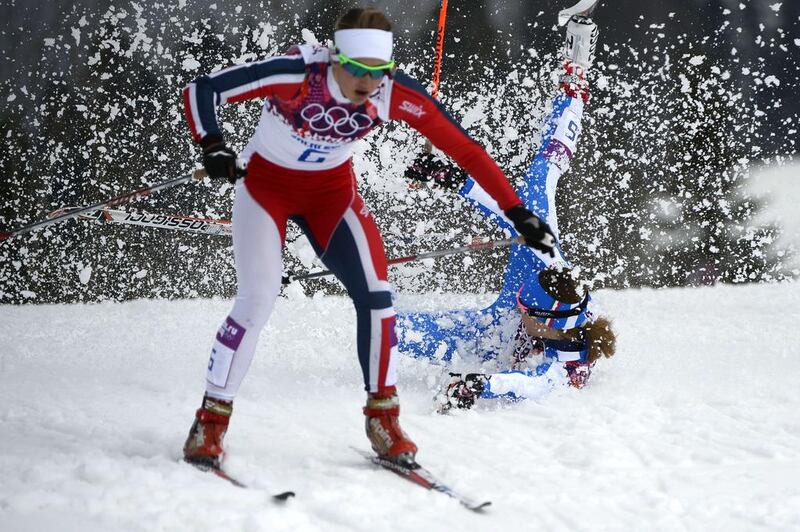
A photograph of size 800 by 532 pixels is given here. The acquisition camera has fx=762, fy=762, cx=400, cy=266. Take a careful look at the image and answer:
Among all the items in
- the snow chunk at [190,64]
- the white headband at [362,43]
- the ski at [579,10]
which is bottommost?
the white headband at [362,43]

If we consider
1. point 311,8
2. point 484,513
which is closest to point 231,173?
point 484,513

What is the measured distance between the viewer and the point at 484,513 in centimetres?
205

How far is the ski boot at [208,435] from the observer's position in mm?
2186

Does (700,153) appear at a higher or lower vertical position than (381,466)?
higher

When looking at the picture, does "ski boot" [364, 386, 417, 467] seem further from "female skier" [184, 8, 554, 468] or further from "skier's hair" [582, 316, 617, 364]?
"skier's hair" [582, 316, 617, 364]

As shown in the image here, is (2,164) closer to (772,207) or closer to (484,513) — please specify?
(484,513)

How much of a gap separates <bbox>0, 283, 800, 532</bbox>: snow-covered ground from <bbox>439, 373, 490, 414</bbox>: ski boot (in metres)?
0.09

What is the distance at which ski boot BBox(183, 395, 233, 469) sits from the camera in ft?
7.17

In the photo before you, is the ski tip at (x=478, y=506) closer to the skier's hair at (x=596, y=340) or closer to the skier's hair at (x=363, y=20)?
the skier's hair at (x=363, y=20)

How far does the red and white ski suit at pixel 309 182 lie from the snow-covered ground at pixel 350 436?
1.24 feet

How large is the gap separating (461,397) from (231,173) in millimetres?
1476

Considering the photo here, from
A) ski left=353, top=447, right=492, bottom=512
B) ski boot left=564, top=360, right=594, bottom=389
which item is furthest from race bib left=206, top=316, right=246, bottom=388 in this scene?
ski boot left=564, top=360, right=594, bottom=389

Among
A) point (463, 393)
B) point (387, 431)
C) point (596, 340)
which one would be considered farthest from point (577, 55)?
point (387, 431)

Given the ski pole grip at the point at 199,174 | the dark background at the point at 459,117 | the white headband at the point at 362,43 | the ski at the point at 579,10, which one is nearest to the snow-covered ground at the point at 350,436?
the dark background at the point at 459,117
